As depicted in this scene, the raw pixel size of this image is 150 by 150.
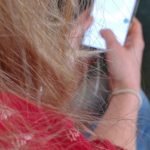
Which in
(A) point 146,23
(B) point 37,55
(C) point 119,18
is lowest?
(A) point 146,23

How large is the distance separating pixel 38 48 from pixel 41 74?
0.09 feet

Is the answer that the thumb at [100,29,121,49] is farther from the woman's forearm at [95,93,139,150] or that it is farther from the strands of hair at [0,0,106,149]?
the strands of hair at [0,0,106,149]

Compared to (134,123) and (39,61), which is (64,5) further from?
(134,123)

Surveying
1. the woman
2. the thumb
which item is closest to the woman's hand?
the thumb

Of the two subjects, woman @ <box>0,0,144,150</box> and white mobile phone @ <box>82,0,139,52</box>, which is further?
white mobile phone @ <box>82,0,139,52</box>

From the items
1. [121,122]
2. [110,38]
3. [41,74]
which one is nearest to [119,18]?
[110,38]

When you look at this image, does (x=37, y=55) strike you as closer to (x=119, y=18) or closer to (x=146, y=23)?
(x=119, y=18)

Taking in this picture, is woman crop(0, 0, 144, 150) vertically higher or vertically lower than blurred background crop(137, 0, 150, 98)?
higher

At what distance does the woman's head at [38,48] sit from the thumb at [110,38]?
0.72 feet

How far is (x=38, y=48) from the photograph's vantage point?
295 mm

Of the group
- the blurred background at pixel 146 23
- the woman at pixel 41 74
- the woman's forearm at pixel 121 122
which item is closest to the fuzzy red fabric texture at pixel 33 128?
the woman at pixel 41 74

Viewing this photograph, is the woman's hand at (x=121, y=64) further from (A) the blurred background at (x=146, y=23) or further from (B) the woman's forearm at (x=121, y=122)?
(A) the blurred background at (x=146, y=23)

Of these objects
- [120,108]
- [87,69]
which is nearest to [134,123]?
[120,108]

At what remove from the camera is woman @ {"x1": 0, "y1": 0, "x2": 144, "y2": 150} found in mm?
273
